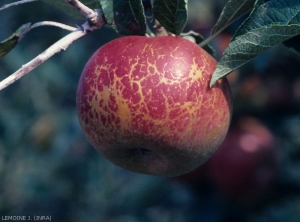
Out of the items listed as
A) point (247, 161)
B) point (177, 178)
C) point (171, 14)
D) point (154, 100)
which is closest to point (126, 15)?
point (171, 14)

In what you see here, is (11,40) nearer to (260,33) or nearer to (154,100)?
(154,100)

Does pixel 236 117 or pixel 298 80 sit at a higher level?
pixel 298 80

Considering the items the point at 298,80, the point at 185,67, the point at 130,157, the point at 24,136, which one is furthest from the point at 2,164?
the point at 185,67

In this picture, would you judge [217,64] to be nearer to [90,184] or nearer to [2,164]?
[90,184]

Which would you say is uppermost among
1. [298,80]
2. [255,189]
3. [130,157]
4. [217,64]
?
[217,64]

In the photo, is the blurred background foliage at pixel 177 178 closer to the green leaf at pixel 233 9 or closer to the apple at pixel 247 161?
Answer: the apple at pixel 247 161

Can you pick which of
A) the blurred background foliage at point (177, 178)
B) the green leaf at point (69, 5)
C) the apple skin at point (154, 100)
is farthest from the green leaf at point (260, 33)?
the blurred background foliage at point (177, 178)
